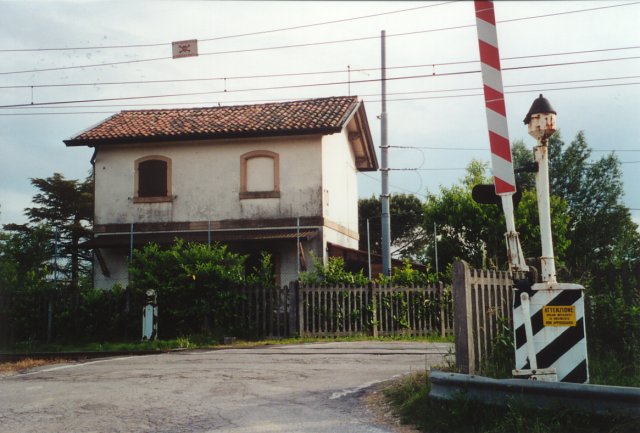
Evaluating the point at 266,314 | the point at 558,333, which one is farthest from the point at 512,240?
the point at 266,314

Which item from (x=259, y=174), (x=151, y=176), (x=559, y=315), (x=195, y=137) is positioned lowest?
(x=559, y=315)

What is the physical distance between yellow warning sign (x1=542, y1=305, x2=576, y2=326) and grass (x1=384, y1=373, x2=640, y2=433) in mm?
825

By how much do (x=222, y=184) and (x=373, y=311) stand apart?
7.75 meters

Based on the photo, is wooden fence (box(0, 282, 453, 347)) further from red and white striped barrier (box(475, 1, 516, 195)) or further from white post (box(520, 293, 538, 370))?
red and white striped barrier (box(475, 1, 516, 195))

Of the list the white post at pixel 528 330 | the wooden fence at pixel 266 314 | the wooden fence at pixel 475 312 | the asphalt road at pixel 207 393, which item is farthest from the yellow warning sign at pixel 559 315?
the wooden fence at pixel 266 314

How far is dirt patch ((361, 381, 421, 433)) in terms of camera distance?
6.45m

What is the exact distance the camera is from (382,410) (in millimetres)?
7172

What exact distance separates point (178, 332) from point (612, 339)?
12.0m

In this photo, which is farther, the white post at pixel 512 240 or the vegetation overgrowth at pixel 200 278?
the vegetation overgrowth at pixel 200 278

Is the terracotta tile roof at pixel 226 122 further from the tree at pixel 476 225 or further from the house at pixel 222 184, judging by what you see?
the tree at pixel 476 225

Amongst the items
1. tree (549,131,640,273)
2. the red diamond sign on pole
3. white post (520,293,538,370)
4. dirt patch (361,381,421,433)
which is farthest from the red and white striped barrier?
tree (549,131,640,273)

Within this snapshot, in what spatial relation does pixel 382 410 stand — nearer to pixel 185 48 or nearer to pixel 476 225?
pixel 185 48

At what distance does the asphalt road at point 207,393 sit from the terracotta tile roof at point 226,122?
10885 mm

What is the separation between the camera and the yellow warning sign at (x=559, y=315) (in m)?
6.17
